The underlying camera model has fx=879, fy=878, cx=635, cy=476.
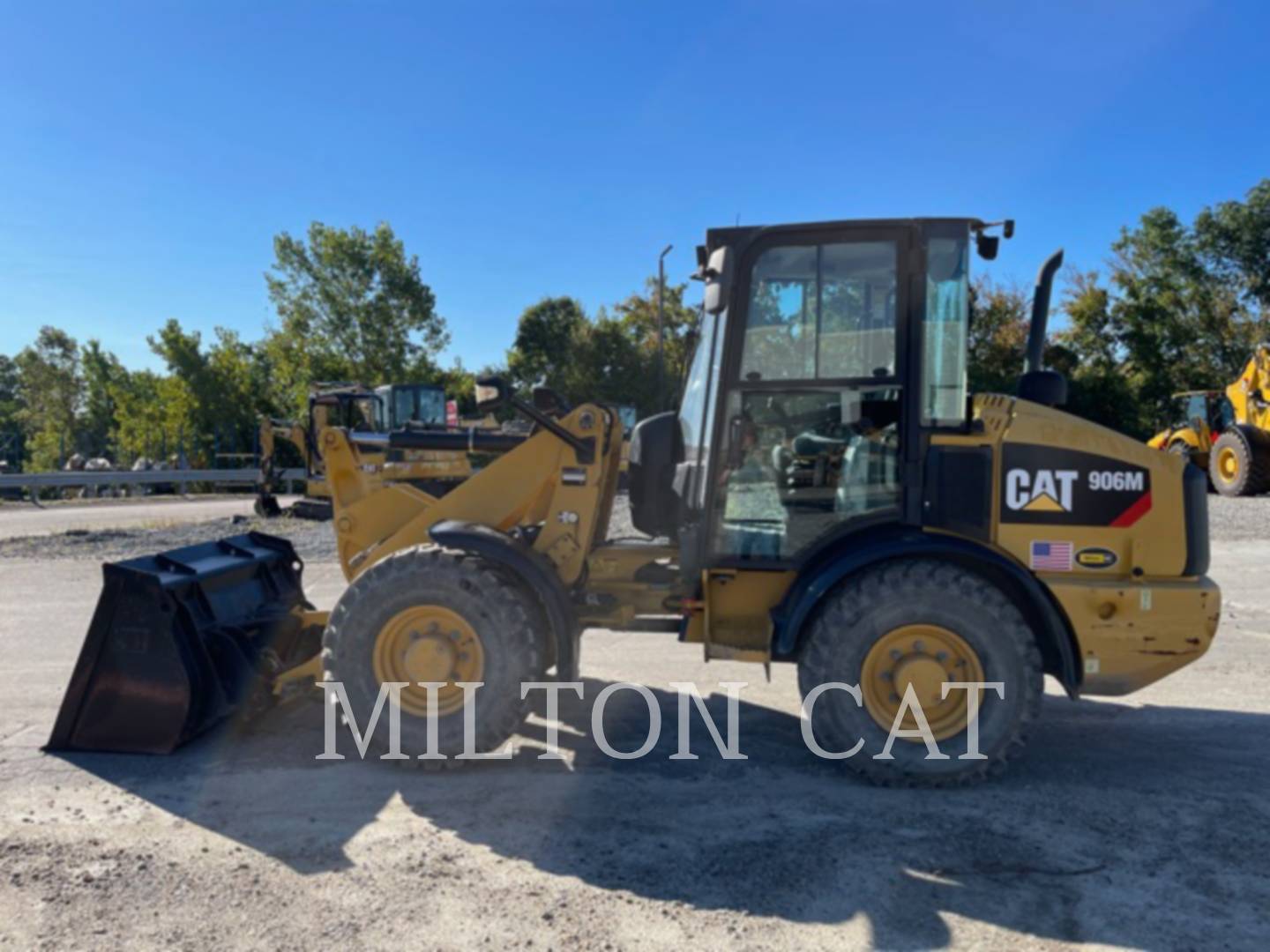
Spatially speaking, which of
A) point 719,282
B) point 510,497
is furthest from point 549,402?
point 719,282

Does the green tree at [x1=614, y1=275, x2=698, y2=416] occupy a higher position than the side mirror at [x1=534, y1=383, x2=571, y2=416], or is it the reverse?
the green tree at [x1=614, y1=275, x2=698, y2=416]

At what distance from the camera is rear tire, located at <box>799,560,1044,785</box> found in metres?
3.82

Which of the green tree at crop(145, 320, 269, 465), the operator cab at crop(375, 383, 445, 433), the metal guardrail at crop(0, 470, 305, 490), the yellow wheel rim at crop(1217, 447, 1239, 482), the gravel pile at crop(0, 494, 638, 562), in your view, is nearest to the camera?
the gravel pile at crop(0, 494, 638, 562)

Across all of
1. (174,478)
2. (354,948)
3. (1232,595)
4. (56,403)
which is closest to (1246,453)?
(1232,595)

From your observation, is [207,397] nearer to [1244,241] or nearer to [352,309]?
[352,309]

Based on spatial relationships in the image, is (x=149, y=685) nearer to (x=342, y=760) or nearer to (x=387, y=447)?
(x=342, y=760)

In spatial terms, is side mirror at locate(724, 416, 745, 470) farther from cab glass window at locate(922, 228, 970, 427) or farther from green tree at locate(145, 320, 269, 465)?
green tree at locate(145, 320, 269, 465)

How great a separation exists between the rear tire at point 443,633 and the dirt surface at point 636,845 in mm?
217

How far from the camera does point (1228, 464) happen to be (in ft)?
57.0

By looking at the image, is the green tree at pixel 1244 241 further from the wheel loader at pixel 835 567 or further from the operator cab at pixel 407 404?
the wheel loader at pixel 835 567

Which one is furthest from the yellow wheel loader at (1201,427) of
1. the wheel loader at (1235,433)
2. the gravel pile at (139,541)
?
the gravel pile at (139,541)

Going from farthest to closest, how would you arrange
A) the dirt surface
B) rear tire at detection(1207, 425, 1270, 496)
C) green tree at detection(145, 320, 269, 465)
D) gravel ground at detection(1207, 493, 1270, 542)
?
1. green tree at detection(145, 320, 269, 465)
2. rear tire at detection(1207, 425, 1270, 496)
3. gravel ground at detection(1207, 493, 1270, 542)
4. the dirt surface

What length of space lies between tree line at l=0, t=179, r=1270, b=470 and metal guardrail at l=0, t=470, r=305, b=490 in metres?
4.02

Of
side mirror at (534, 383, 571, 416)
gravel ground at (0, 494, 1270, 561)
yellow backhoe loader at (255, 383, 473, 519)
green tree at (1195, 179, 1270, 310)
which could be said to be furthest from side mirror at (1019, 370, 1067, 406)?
green tree at (1195, 179, 1270, 310)
